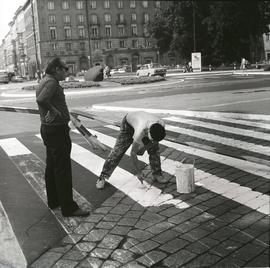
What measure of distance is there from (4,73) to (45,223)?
2343 inches

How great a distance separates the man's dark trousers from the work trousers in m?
1.10

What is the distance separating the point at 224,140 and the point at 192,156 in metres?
1.72

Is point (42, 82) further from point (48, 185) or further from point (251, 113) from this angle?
point (251, 113)

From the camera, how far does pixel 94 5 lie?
104 m

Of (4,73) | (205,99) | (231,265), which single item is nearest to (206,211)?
(231,265)

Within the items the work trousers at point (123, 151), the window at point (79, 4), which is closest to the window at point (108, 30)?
the window at point (79, 4)

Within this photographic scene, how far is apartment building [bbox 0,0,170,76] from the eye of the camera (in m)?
101

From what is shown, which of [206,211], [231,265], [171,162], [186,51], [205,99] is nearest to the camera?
[231,265]

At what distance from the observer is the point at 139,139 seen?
5.45 meters

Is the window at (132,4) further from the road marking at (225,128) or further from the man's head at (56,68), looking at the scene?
the man's head at (56,68)

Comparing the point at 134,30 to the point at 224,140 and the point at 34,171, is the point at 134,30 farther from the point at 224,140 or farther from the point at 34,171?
the point at 34,171

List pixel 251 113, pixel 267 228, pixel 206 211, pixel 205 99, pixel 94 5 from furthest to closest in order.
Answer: pixel 94 5 → pixel 205 99 → pixel 251 113 → pixel 206 211 → pixel 267 228

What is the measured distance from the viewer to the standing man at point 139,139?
17.2 feet

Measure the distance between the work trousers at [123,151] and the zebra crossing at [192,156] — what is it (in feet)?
0.80
